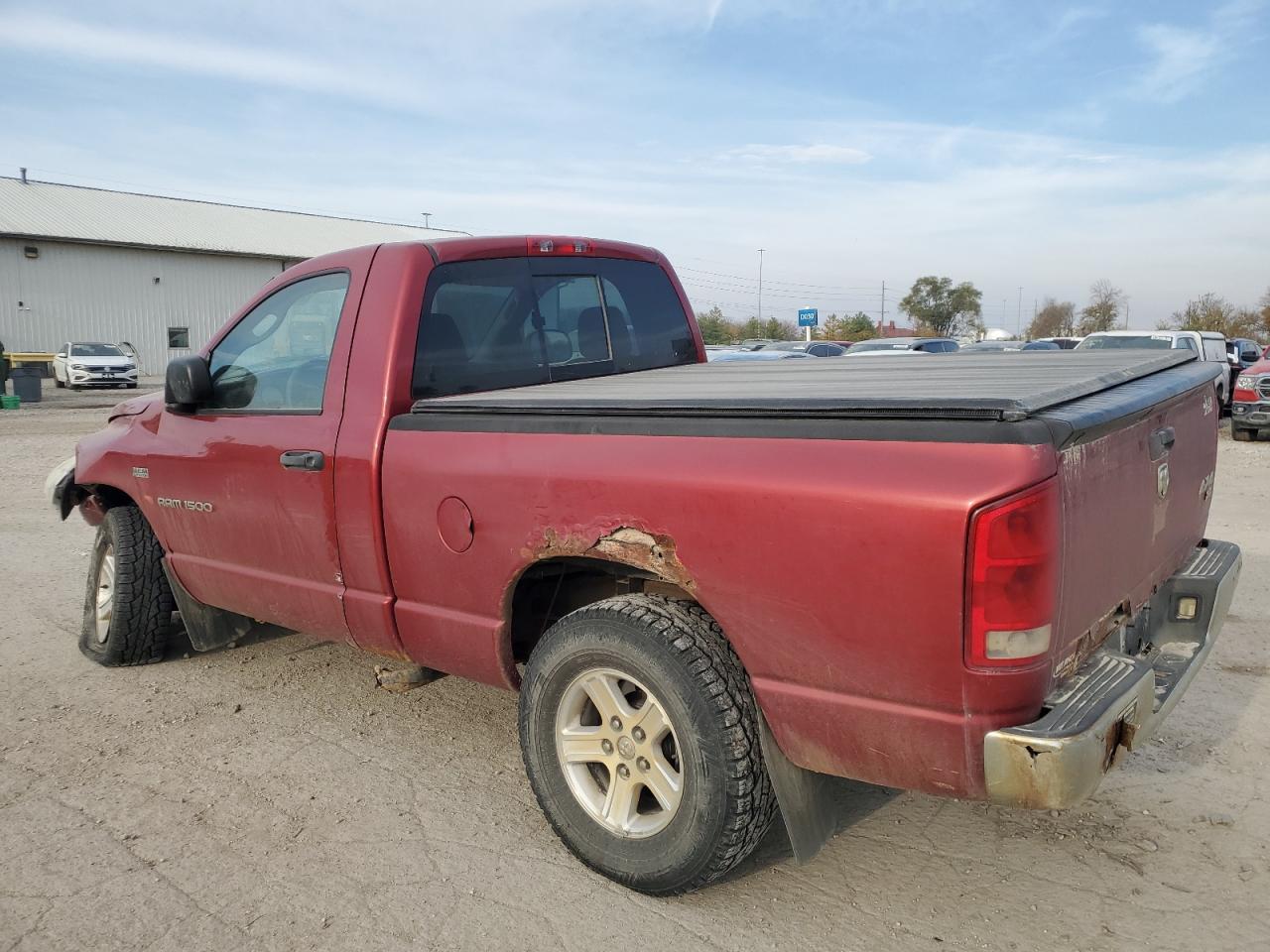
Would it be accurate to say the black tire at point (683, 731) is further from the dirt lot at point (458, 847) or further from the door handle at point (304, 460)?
the door handle at point (304, 460)

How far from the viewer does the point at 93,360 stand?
2888cm

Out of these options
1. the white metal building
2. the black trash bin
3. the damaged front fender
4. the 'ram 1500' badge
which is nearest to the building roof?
the white metal building

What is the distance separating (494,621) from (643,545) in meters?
0.75

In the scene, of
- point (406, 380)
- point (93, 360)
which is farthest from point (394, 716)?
point (93, 360)

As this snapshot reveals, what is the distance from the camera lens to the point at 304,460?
3.69 metres

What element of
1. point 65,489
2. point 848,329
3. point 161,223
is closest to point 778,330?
point 848,329

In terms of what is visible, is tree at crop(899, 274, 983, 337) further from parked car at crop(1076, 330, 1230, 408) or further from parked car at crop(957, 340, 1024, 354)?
parked car at crop(1076, 330, 1230, 408)

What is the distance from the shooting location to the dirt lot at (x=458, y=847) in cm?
275

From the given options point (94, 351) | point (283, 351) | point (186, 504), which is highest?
point (283, 351)

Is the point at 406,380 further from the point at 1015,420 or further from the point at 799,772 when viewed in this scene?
the point at 1015,420

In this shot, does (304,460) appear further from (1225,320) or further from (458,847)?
(1225,320)

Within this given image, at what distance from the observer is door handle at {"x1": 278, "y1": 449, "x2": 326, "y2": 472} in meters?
3.64

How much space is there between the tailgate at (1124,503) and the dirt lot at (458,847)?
2.64ft

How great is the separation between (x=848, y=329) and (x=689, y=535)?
62.0 meters
